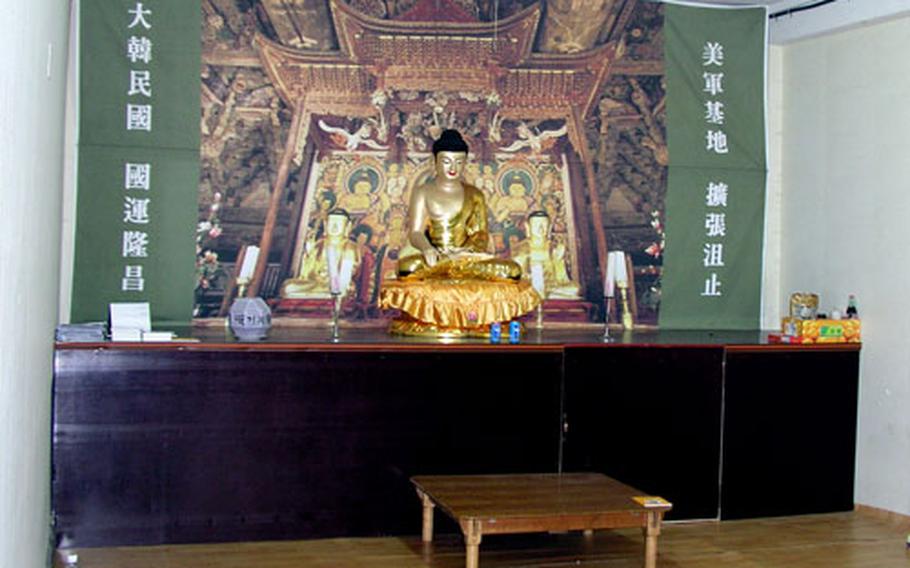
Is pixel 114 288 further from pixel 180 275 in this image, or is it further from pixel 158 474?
pixel 158 474

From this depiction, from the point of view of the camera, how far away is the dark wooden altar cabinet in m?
4.66

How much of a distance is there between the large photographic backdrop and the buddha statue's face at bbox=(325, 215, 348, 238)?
48 millimetres

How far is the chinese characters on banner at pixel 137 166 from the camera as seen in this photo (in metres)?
5.56

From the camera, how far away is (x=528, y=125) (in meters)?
6.25

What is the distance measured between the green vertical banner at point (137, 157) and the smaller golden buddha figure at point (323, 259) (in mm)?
555

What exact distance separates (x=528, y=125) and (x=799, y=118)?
1.62m

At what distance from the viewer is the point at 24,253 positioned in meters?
2.44

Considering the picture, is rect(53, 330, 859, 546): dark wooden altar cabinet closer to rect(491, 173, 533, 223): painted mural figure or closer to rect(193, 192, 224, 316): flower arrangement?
rect(193, 192, 224, 316): flower arrangement

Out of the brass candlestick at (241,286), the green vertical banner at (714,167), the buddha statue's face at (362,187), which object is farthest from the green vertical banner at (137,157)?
the green vertical banner at (714,167)

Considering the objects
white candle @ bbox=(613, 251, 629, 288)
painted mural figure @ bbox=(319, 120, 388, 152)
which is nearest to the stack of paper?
painted mural figure @ bbox=(319, 120, 388, 152)

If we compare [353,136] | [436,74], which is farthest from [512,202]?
[353,136]

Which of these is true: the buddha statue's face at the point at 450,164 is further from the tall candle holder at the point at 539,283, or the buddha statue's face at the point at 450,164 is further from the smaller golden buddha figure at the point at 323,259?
the tall candle holder at the point at 539,283

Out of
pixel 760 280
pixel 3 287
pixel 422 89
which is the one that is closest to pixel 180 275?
pixel 422 89

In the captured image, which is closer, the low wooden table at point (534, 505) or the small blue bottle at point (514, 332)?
the low wooden table at point (534, 505)
